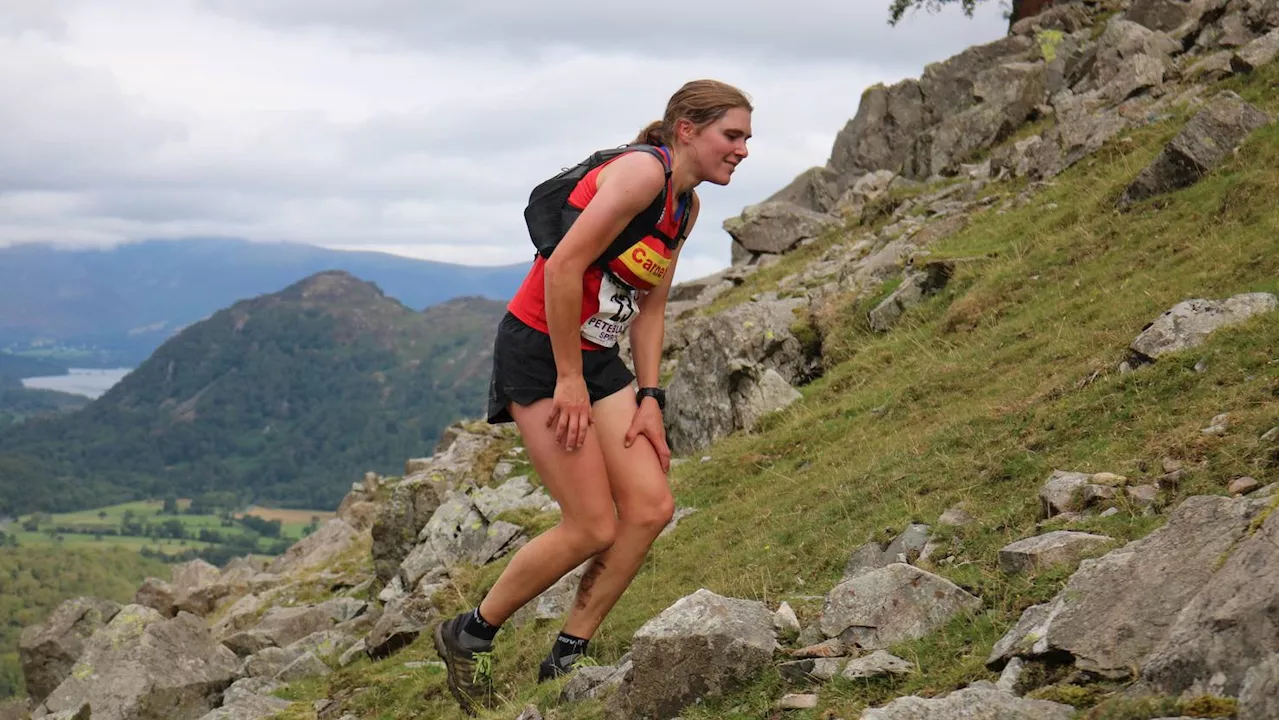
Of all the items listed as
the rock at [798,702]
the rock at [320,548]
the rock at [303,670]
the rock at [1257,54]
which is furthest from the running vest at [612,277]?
the rock at [320,548]

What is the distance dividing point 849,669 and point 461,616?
2.86m

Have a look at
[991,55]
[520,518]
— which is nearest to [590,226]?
[520,518]

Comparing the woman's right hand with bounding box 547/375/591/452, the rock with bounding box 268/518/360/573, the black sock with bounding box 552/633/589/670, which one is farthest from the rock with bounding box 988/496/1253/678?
the rock with bounding box 268/518/360/573

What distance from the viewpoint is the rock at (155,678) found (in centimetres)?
1230

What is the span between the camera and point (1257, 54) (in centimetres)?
1883

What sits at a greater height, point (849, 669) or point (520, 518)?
point (849, 669)

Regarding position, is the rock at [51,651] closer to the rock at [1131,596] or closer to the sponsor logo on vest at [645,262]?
the sponsor logo on vest at [645,262]

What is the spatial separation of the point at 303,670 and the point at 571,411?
863 centimetres

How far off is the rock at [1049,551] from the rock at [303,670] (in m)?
9.33

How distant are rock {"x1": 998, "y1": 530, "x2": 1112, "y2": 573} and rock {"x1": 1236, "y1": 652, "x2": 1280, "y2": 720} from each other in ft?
7.64

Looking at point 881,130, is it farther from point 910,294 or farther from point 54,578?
point 54,578

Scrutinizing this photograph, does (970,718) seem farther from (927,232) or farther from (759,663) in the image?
(927,232)

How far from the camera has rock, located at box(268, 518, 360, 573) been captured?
25.1 metres

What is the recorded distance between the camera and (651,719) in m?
5.89
